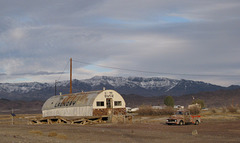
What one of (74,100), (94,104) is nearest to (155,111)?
(74,100)

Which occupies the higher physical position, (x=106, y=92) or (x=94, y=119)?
(x=106, y=92)

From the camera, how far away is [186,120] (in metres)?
41.8

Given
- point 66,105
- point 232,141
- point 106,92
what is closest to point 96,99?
point 106,92

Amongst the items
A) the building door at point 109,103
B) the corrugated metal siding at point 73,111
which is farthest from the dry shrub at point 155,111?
the building door at point 109,103

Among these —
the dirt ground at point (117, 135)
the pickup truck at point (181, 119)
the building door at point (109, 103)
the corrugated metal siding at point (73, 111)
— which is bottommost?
the dirt ground at point (117, 135)

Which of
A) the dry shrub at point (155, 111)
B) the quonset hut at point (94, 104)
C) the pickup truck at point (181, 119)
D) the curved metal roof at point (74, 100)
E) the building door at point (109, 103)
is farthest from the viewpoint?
the dry shrub at point (155, 111)

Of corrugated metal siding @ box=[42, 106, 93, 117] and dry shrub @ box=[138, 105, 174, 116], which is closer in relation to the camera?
corrugated metal siding @ box=[42, 106, 93, 117]

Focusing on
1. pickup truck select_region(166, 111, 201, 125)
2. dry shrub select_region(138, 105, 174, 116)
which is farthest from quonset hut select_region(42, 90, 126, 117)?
dry shrub select_region(138, 105, 174, 116)

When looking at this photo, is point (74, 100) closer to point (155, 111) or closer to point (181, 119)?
point (181, 119)

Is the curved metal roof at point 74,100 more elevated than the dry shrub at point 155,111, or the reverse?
the curved metal roof at point 74,100

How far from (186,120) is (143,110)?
1154 inches

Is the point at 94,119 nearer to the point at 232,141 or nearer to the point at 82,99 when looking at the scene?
the point at 82,99

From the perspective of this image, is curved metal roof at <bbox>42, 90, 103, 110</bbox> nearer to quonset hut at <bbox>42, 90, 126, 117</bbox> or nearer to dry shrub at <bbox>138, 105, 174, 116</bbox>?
quonset hut at <bbox>42, 90, 126, 117</bbox>

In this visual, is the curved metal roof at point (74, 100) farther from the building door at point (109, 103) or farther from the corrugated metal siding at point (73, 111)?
the building door at point (109, 103)
